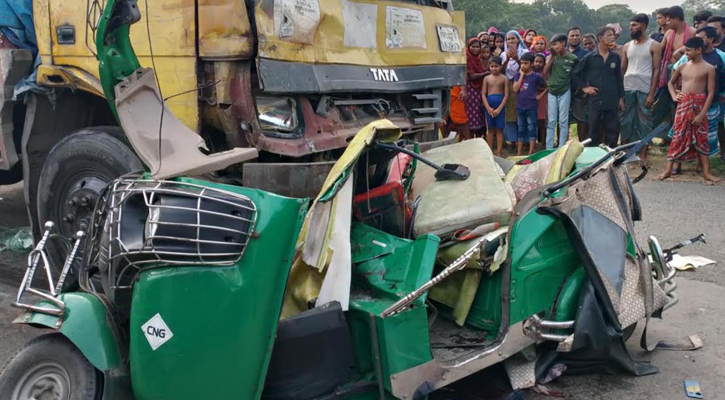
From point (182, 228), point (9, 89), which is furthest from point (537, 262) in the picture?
point (9, 89)

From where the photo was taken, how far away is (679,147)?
7.68 meters

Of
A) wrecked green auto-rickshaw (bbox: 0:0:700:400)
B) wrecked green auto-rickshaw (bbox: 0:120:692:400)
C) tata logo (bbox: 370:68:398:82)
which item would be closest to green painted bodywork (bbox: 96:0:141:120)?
wrecked green auto-rickshaw (bbox: 0:0:700:400)

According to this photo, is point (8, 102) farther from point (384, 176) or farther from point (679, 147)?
point (679, 147)

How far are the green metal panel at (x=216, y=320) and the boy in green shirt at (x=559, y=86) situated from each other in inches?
262

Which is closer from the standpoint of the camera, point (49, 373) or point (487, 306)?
point (49, 373)

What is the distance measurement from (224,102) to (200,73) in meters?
0.22

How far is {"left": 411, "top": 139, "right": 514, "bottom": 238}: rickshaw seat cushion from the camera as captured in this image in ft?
10.5

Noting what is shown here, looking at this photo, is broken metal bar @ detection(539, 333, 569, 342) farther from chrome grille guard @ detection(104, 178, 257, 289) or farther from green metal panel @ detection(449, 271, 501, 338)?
chrome grille guard @ detection(104, 178, 257, 289)

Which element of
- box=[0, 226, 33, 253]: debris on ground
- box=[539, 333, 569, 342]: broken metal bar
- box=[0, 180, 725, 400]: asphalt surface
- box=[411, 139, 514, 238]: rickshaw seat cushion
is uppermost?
box=[411, 139, 514, 238]: rickshaw seat cushion

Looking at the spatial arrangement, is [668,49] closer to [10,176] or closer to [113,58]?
[113,58]

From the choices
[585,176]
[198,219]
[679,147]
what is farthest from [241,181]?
[679,147]

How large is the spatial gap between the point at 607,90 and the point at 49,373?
23.8 ft

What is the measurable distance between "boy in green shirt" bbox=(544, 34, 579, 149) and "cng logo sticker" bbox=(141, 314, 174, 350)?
6.91 metres

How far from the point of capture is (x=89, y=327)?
2.57 meters
